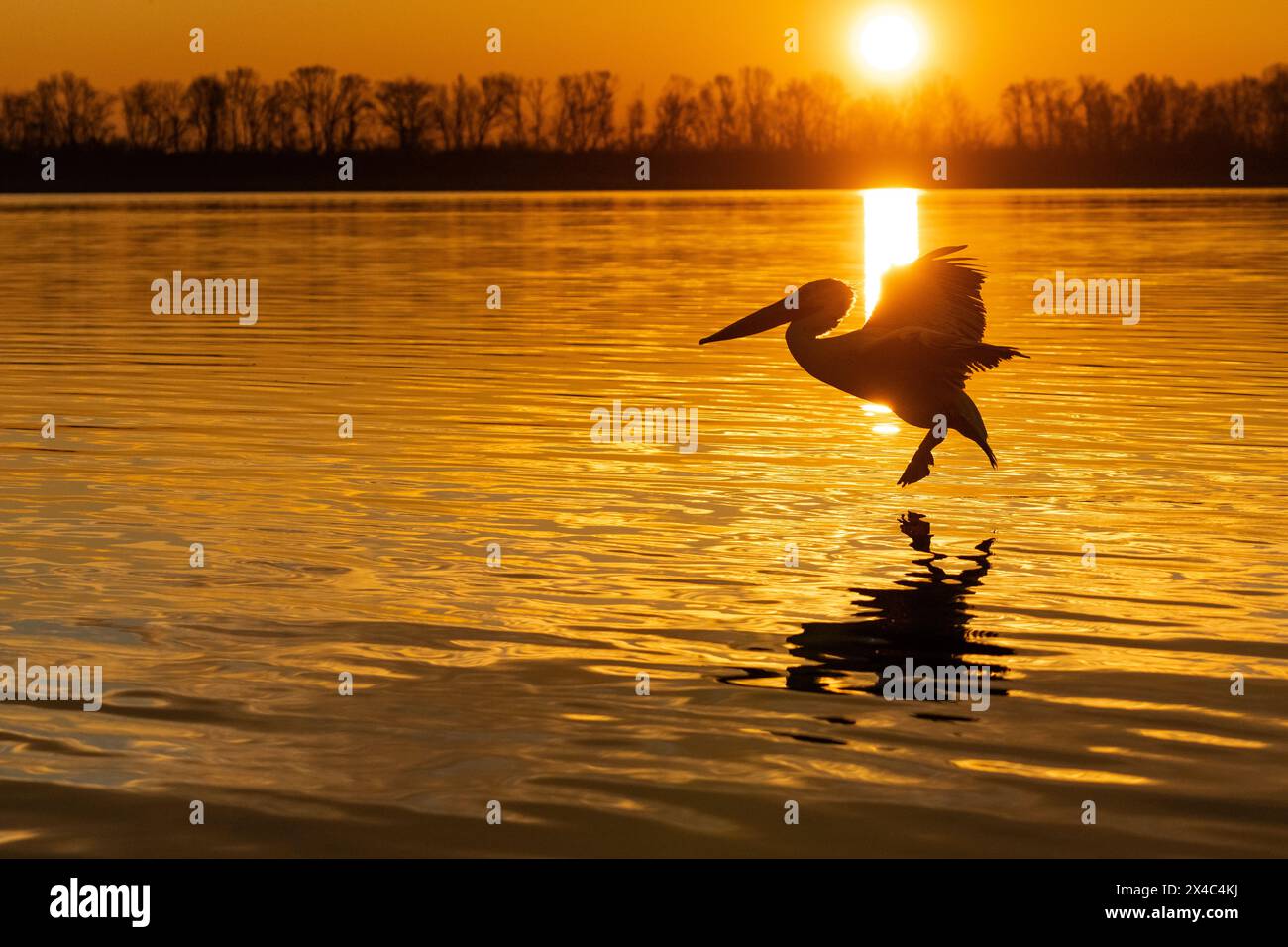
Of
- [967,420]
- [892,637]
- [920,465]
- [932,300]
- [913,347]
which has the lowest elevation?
[892,637]

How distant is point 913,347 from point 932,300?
54 cm

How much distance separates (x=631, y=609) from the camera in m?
9.35

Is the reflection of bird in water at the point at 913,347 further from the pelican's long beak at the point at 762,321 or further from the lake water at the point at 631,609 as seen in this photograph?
the lake water at the point at 631,609

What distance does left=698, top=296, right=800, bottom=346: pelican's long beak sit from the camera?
42.2 feet

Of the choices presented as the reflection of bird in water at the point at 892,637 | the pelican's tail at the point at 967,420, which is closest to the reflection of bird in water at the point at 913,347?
the pelican's tail at the point at 967,420

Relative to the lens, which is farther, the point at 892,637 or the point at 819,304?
the point at 819,304

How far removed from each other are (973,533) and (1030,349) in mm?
12780

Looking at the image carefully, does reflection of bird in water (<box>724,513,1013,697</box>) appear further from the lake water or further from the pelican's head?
the pelican's head

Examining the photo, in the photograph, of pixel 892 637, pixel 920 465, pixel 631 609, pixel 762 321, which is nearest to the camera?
pixel 892 637

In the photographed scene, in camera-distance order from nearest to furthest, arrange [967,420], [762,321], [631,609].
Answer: [631,609] < [967,420] < [762,321]

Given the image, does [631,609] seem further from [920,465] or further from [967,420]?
[967,420]

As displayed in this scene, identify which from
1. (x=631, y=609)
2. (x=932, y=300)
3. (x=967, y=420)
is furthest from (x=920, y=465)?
(x=631, y=609)

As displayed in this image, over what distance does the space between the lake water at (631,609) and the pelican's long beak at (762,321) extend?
3.64ft
